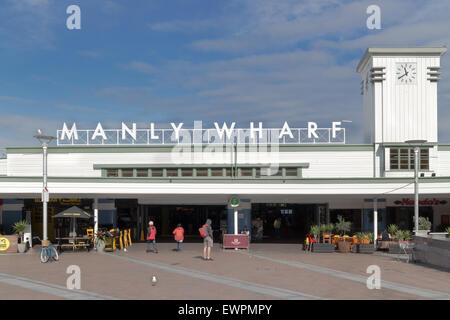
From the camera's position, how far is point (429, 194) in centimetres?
2725

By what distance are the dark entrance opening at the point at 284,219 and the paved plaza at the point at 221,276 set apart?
8982 mm

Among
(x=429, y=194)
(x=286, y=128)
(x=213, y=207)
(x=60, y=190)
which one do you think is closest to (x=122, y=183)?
(x=60, y=190)

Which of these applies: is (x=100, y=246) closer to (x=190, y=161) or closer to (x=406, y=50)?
(x=190, y=161)

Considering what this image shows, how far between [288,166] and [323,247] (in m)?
8.28

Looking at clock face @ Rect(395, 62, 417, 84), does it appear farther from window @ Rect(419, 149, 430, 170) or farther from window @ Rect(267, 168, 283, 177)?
window @ Rect(267, 168, 283, 177)

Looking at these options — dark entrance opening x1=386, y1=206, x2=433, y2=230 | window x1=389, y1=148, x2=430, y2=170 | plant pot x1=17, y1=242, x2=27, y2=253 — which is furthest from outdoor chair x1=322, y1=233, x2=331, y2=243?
plant pot x1=17, y1=242, x2=27, y2=253

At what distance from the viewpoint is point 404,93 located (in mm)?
33469

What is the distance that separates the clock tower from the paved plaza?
12877 mm

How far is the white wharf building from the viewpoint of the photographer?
30.2 m

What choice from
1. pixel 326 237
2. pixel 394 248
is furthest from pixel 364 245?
pixel 326 237

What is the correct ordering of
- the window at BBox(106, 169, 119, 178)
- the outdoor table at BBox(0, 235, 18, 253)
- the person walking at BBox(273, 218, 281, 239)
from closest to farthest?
the outdoor table at BBox(0, 235, 18, 253) < the window at BBox(106, 169, 119, 178) < the person walking at BBox(273, 218, 281, 239)

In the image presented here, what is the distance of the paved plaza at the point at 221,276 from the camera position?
13.5 meters
